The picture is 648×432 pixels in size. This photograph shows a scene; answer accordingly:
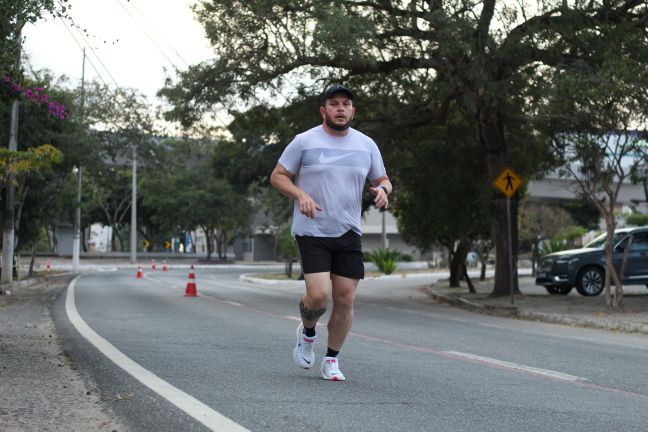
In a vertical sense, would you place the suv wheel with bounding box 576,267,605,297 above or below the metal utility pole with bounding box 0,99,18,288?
below

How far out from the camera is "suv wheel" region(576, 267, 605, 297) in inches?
890

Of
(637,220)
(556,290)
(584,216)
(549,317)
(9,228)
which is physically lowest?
(549,317)

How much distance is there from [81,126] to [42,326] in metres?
22.3

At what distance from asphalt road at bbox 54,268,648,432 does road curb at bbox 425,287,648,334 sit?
115cm

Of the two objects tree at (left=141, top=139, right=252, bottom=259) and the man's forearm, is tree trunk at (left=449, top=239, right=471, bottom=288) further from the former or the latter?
tree at (left=141, top=139, right=252, bottom=259)

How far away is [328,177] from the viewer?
6.05m

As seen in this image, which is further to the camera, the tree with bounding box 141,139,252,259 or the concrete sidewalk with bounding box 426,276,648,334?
the tree with bounding box 141,139,252,259

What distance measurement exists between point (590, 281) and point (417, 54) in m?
7.38

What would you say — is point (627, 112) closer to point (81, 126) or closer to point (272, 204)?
point (81, 126)

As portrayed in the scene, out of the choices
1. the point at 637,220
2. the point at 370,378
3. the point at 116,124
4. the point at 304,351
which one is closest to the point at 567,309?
the point at 370,378

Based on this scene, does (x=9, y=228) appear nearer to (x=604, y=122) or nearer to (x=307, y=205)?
(x=604, y=122)

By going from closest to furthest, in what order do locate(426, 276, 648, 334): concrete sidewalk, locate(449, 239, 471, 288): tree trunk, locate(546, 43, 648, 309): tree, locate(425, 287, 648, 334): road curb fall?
1. locate(425, 287, 648, 334): road curb
2. locate(426, 276, 648, 334): concrete sidewalk
3. locate(546, 43, 648, 309): tree
4. locate(449, 239, 471, 288): tree trunk

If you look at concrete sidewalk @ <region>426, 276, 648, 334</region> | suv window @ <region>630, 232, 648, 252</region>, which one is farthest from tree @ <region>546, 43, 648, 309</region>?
suv window @ <region>630, 232, 648, 252</region>

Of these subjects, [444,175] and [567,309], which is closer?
[567,309]
